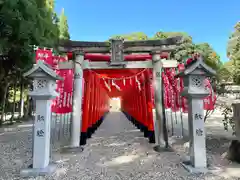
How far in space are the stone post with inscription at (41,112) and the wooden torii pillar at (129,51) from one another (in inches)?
64.3

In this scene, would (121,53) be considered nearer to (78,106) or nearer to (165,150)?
(78,106)

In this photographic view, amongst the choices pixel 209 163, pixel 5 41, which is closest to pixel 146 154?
pixel 209 163

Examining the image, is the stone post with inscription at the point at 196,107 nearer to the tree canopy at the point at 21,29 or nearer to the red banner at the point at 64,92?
the red banner at the point at 64,92

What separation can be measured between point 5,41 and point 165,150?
8090 mm

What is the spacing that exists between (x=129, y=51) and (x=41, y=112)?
344 centimetres

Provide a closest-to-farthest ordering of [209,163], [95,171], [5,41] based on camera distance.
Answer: [95,171], [209,163], [5,41]

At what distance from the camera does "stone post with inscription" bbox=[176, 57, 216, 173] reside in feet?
13.7

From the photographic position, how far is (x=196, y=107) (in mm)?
4336

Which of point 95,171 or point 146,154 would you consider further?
point 146,154

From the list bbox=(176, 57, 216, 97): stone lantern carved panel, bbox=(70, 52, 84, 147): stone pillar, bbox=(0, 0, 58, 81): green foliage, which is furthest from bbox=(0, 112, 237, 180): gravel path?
bbox=(0, 0, 58, 81): green foliage

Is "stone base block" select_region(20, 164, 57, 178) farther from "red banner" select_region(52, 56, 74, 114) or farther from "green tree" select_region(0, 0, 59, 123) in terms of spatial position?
"green tree" select_region(0, 0, 59, 123)

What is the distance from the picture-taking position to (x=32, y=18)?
8562mm

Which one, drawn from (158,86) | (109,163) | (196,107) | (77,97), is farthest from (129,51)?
(109,163)

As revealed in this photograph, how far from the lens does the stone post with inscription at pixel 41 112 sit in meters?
4.14
